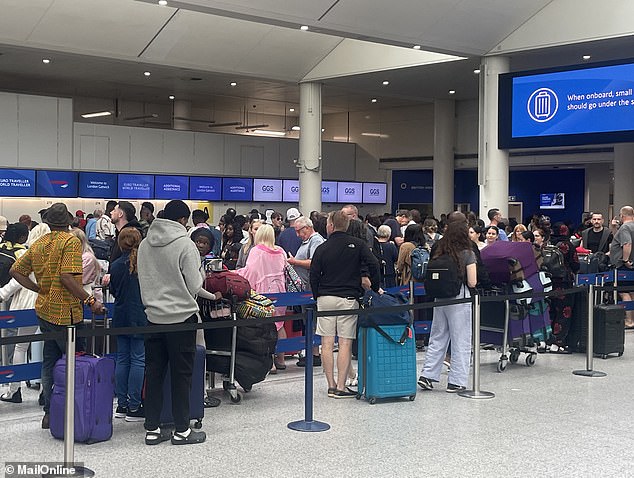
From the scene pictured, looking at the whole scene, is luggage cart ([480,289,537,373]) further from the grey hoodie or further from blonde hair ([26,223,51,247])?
blonde hair ([26,223,51,247])

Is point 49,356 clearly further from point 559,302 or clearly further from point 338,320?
point 559,302

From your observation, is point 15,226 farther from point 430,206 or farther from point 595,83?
point 430,206

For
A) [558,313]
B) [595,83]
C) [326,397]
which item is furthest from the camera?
[595,83]

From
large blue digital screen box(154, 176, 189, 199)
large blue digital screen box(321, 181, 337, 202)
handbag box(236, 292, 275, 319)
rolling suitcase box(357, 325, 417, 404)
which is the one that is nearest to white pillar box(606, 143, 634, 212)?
large blue digital screen box(321, 181, 337, 202)

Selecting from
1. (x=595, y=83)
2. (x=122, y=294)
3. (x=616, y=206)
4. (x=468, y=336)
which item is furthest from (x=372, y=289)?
(x=616, y=206)

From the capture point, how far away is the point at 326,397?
757 centimetres

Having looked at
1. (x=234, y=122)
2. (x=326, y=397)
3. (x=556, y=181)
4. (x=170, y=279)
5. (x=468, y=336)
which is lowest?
(x=326, y=397)

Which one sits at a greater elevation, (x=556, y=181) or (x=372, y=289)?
(x=556, y=181)

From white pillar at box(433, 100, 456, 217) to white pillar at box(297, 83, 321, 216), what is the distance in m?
5.04

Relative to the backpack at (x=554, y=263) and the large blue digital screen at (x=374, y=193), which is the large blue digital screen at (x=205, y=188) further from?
the backpack at (x=554, y=263)

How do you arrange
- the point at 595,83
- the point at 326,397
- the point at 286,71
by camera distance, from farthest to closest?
1. the point at 286,71
2. the point at 595,83
3. the point at 326,397

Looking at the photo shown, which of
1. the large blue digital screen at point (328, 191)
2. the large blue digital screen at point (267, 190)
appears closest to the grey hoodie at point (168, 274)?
the large blue digital screen at point (267, 190)

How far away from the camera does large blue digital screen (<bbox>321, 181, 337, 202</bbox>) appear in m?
25.7

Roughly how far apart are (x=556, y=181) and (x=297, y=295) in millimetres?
19641
